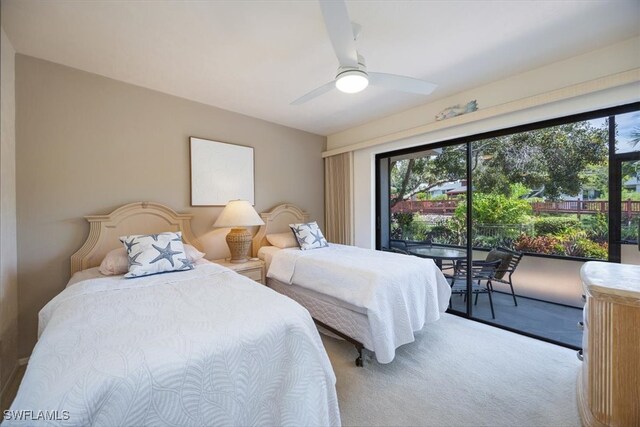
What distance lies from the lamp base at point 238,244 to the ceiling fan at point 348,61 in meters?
1.63

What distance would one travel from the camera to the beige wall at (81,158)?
2059mm

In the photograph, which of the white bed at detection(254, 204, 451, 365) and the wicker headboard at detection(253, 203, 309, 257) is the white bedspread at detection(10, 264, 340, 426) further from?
the wicker headboard at detection(253, 203, 309, 257)

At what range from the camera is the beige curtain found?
3.96 meters

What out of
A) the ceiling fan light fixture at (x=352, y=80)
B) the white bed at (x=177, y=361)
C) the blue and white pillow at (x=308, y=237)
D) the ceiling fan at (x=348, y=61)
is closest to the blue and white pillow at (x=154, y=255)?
the white bed at (x=177, y=361)

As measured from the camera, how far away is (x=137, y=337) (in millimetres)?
1049

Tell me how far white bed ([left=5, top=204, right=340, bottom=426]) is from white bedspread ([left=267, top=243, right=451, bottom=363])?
0.75 m

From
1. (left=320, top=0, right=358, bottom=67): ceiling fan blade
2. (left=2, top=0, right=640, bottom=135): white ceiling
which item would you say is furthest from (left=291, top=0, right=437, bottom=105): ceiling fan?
(left=2, top=0, right=640, bottom=135): white ceiling

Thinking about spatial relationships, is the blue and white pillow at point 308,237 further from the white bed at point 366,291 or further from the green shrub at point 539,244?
the green shrub at point 539,244

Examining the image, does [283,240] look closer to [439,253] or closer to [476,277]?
[439,253]

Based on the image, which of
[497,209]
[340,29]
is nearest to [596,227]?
[497,209]

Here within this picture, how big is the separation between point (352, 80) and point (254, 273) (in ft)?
7.09

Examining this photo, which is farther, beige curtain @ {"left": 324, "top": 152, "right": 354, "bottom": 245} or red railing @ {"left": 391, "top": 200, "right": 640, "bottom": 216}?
beige curtain @ {"left": 324, "top": 152, "right": 354, "bottom": 245}

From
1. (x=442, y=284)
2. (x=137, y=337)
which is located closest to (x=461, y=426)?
(x=442, y=284)

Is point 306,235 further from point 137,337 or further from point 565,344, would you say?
point 565,344
